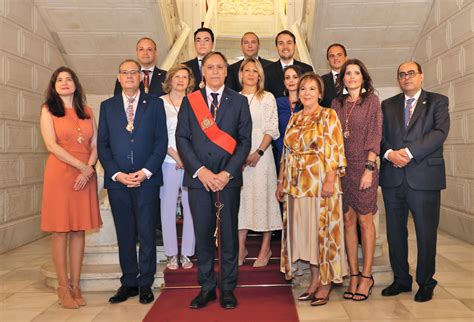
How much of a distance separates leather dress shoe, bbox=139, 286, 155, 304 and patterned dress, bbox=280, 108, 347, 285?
111 cm

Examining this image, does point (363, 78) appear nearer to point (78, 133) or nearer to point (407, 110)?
point (407, 110)

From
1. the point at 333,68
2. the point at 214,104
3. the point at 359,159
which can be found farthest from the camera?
the point at 333,68

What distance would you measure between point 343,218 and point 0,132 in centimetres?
401

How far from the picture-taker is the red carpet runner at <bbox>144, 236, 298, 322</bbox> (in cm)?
315

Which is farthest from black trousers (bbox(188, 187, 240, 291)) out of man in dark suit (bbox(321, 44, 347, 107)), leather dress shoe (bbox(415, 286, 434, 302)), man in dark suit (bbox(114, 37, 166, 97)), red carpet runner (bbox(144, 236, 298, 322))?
man in dark suit (bbox(321, 44, 347, 107))

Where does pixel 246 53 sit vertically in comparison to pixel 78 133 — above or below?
above

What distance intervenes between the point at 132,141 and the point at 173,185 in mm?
529

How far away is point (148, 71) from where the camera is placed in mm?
4434

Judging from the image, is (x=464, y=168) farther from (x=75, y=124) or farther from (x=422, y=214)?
(x=75, y=124)

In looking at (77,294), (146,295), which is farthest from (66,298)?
(146,295)

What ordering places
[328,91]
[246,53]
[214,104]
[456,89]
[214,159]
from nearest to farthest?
[214,159]
[214,104]
[328,91]
[246,53]
[456,89]

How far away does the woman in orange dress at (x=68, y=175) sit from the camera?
132 inches

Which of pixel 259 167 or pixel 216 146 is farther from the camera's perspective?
pixel 259 167

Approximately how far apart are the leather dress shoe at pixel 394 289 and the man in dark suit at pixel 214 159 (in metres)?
1.20
